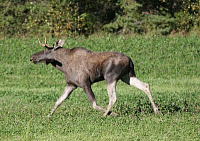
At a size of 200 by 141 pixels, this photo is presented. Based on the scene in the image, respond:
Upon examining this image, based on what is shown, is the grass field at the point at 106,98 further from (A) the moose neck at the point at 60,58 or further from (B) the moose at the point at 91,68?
(A) the moose neck at the point at 60,58

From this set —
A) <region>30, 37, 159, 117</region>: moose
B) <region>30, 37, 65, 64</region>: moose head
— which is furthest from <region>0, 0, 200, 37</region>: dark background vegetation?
<region>30, 37, 159, 117</region>: moose

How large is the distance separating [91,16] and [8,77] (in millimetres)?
10198

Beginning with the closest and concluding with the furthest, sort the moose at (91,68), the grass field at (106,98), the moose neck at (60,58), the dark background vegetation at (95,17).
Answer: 1. the grass field at (106,98)
2. the moose at (91,68)
3. the moose neck at (60,58)
4. the dark background vegetation at (95,17)

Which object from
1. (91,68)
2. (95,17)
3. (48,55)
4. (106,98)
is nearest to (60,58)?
(48,55)

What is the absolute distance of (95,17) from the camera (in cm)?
2892

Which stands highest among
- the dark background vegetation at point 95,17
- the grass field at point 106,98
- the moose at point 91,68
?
the moose at point 91,68

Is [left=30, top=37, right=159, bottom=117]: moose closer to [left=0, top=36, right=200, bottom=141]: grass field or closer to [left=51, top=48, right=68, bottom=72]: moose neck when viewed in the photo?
[left=51, top=48, right=68, bottom=72]: moose neck

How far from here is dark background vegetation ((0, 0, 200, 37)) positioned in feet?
90.7

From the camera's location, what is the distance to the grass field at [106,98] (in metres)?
9.78

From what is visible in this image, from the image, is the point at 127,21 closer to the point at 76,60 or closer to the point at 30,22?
the point at 30,22

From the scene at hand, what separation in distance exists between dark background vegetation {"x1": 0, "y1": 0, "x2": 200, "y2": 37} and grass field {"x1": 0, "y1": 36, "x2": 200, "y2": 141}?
3.06m

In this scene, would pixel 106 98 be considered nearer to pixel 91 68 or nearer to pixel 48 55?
pixel 48 55

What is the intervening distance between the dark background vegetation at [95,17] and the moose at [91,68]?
1466 centimetres

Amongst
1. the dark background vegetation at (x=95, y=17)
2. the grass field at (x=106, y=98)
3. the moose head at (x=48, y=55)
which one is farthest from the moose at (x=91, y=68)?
the dark background vegetation at (x=95, y=17)
